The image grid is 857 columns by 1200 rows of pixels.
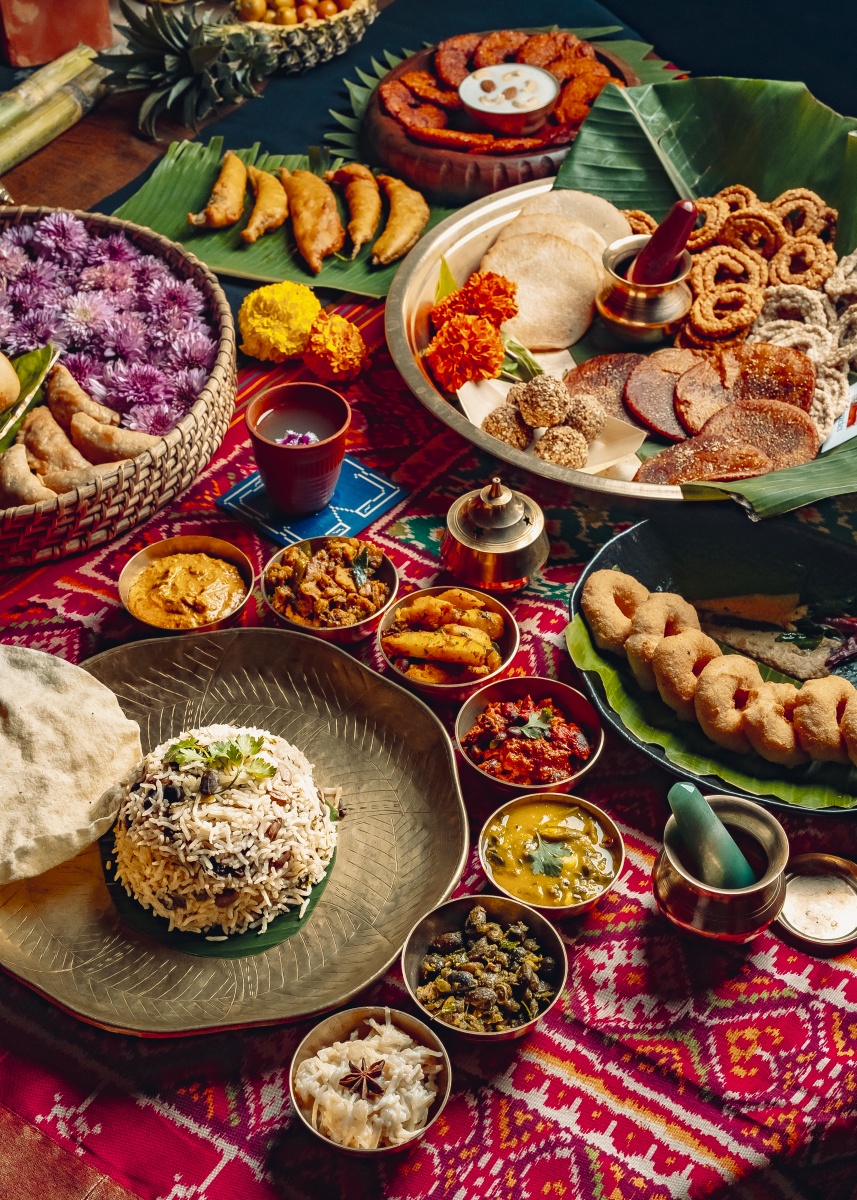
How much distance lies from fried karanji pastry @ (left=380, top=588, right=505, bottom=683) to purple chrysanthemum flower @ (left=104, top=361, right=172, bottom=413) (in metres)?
1.20

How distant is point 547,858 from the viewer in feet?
7.60

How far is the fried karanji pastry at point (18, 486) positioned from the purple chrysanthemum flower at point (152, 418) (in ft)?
1.40

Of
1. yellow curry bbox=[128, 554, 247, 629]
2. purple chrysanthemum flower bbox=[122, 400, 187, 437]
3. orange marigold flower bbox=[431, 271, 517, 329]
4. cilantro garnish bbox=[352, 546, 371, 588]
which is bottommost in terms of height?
cilantro garnish bbox=[352, 546, 371, 588]

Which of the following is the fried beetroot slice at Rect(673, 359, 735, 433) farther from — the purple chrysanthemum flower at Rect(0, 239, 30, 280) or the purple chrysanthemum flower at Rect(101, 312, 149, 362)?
the purple chrysanthemum flower at Rect(0, 239, 30, 280)

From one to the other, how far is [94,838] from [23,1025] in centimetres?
42

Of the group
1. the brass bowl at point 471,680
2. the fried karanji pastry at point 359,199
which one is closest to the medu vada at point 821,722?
the brass bowl at point 471,680

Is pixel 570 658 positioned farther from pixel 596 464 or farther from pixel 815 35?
pixel 815 35

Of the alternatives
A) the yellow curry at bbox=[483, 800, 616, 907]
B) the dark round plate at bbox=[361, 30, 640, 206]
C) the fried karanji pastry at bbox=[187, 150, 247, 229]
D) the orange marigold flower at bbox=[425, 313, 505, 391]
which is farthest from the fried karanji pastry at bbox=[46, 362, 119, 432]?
the dark round plate at bbox=[361, 30, 640, 206]

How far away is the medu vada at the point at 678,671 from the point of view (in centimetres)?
256

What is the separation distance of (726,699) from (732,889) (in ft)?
1.71

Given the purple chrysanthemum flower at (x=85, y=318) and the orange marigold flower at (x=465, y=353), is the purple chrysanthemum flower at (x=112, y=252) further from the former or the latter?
the orange marigold flower at (x=465, y=353)

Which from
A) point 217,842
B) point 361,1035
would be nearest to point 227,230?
point 217,842

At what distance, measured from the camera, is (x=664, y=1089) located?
83.8 inches

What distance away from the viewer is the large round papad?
218 cm
